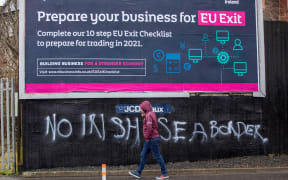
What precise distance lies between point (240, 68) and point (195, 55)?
51.6 inches

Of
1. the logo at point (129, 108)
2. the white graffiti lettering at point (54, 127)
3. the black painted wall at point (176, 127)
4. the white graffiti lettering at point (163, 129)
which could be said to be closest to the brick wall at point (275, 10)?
the black painted wall at point (176, 127)

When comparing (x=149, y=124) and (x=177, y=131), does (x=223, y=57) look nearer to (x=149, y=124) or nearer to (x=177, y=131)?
(x=177, y=131)

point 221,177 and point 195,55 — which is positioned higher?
point 195,55

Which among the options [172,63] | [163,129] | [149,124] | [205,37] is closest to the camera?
[149,124]

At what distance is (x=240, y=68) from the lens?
9.26 m

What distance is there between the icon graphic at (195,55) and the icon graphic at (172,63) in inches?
14.3

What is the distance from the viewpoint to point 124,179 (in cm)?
780

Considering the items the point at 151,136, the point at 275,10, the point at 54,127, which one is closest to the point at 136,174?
the point at 151,136

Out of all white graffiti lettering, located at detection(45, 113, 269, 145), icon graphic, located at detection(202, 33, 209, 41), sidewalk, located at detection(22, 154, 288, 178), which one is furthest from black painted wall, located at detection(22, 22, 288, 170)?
icon graphic, located at detection(202, 33, 209, 41)

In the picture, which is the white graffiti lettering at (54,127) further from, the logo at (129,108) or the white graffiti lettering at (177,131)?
the white graffiti lettering at (177,131)

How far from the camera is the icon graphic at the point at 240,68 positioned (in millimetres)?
9250

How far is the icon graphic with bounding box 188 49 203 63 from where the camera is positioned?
9.09m

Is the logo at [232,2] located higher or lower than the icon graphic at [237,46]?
higher

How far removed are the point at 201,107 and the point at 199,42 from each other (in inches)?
69.1
